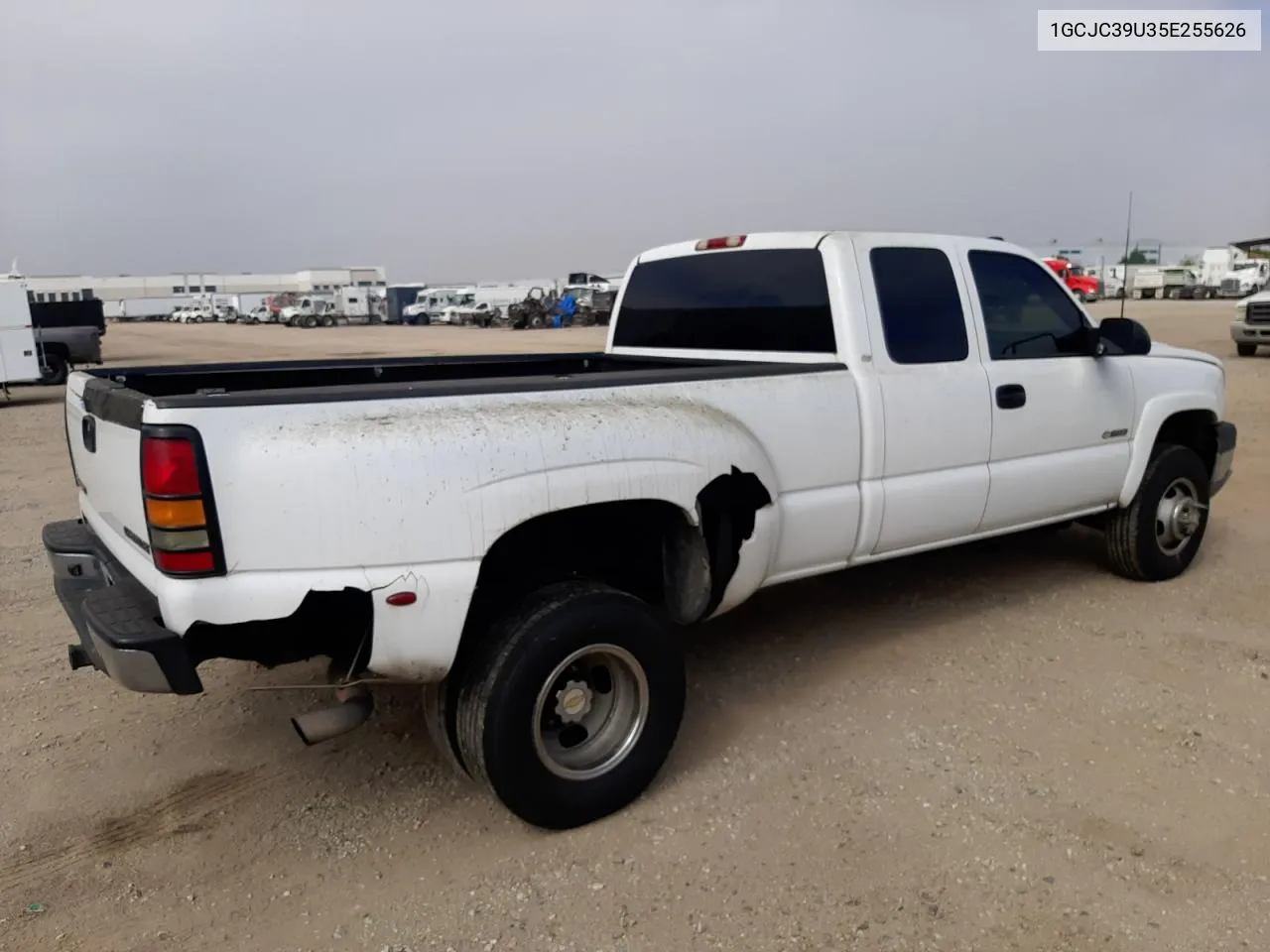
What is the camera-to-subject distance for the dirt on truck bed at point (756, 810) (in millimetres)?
2812

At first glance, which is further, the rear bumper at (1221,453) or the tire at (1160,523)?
the rear bumper at (1221,453)

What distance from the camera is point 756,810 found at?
11.0 ft

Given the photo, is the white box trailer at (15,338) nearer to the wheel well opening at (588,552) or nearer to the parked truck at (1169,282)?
the wheel well opening at (588,552)

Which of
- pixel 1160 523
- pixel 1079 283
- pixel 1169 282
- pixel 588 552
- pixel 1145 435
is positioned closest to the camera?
pixel 588 552

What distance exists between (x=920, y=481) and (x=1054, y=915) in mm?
1889

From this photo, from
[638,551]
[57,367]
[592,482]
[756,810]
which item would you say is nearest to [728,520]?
[638,551]

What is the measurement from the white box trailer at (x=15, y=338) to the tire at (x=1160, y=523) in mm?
17423

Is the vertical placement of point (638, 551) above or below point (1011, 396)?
below

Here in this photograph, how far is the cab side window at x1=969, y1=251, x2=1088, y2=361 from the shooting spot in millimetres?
4652

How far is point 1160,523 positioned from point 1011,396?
165 centimetres

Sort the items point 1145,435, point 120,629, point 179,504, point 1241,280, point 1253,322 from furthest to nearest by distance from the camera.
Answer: point 1241,280 < point 1253,322 < point 1145,435 < point 120,629 < point 179,504

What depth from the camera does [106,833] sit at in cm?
329

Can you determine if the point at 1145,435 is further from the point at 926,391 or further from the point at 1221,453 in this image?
the point at 926,391

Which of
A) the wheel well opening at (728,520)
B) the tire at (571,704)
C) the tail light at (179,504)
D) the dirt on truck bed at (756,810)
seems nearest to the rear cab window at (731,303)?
the wheel well opening at (728,520)
